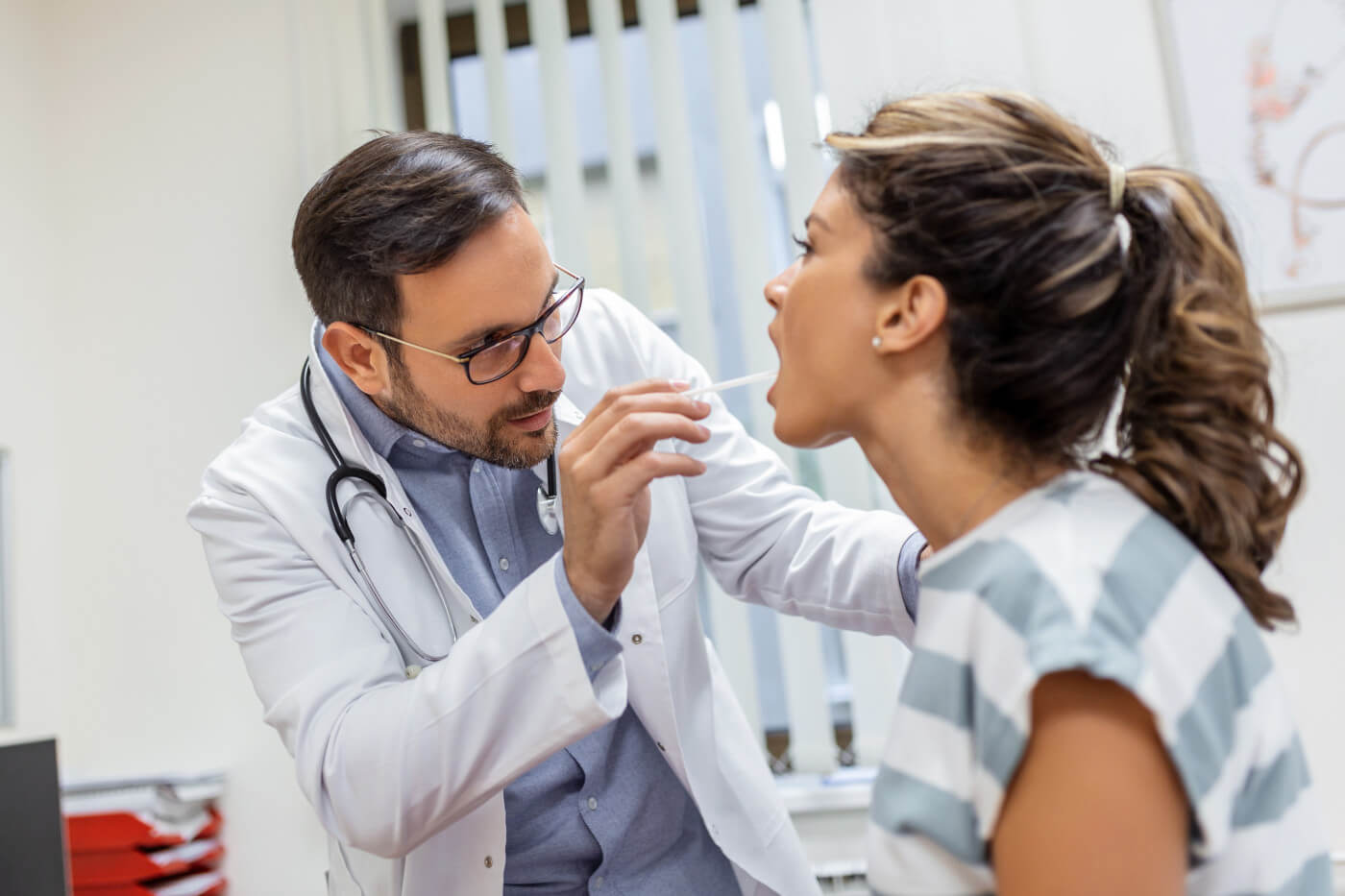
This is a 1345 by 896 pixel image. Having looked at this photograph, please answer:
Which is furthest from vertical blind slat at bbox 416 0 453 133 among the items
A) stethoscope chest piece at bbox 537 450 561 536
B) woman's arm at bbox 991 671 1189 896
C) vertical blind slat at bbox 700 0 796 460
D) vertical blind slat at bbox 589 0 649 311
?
woman's arm at bbox 991 671 1189 896

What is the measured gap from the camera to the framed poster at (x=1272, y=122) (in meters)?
2.08

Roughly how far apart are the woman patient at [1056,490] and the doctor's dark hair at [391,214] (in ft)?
1.59

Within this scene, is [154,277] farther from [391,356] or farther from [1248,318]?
[1248,318]

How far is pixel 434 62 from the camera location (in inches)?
97.1

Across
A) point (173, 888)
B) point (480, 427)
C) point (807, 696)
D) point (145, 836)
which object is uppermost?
point (480, 427)

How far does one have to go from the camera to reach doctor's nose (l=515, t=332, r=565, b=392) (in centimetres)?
136

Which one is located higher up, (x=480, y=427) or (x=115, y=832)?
(x=480, y=427)

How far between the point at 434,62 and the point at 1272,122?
1763mm

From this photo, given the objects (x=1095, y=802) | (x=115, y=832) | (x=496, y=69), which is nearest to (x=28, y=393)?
(x=115, y=832)

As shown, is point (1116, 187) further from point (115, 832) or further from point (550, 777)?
point (115, 832)

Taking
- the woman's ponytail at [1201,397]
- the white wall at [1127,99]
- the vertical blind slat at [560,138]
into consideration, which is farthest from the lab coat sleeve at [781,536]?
the white wall at [1127,99]

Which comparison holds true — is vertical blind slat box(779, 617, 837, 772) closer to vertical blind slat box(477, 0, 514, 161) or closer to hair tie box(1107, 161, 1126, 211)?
vertical blind slat box(477, 0, 514, 161)

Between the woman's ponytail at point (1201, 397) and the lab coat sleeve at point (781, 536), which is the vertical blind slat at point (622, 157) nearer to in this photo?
the lab coat sleeve at point (781, 536)

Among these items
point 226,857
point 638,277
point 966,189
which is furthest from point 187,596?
A: point 966,189
